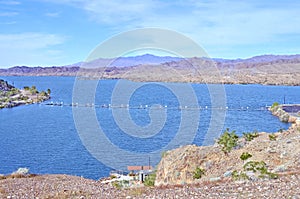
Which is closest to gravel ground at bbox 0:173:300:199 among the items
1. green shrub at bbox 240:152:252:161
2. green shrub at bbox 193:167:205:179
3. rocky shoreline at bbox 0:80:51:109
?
green shrub at bbox 193:167:205:179

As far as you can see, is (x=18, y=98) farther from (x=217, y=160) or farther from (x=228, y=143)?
(x=217, y=160)

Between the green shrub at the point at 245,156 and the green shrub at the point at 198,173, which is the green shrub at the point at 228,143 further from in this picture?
the green shrub at the point at 198,173

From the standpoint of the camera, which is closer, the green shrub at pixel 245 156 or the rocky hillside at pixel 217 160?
the rocky hillside at pixel 217 160

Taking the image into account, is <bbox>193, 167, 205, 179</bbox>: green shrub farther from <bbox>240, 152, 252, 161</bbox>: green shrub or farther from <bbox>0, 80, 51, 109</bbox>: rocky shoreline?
<bbox>0, 80, 51, 109</bbox>: rocky shoreline

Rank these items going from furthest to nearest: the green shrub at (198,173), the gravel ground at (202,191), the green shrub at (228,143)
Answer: the green shrub at (228,143), the green shrub at (198,173), the gravel ground at (202,191)

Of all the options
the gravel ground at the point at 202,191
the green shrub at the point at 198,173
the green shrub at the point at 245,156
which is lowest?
the green shrub at the point at 198,173

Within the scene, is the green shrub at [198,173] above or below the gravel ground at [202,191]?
below

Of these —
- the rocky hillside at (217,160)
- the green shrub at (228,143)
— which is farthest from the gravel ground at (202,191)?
the green shrub at (228,143)

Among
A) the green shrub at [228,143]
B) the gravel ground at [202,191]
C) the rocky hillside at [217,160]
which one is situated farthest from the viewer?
the green shrub at [228,143]

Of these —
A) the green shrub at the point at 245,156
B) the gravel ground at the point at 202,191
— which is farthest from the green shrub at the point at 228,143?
the gravel ground at the point at 202,191

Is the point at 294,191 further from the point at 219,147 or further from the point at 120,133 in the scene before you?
the point at 120,133

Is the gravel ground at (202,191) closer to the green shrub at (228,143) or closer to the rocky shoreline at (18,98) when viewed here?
the green shrub at (228,143)

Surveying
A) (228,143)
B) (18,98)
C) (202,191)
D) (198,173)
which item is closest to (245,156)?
(198,173)

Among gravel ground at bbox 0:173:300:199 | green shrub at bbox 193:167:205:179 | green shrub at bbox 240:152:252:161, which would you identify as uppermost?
gravel ground at bbox 0:173:300:199
